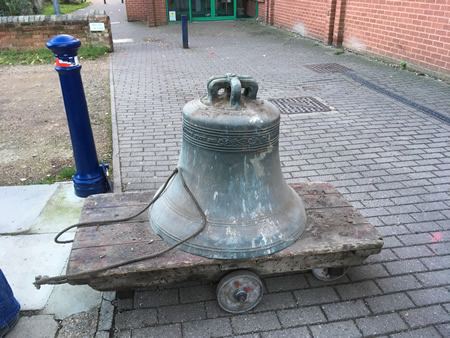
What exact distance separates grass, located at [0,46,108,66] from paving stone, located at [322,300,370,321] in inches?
391

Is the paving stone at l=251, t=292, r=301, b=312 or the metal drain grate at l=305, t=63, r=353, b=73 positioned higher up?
the metal drain grate at l=305, t=63, r=353, b=73

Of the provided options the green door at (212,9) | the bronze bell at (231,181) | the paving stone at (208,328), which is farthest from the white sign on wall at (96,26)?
the paving stone at (208,328)

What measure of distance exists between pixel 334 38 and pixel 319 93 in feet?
15.9

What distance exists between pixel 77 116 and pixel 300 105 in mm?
3983

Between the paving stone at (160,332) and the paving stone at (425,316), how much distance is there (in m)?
1.45

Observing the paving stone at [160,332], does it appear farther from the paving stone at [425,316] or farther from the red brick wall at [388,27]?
the red brick wall at [388,27]

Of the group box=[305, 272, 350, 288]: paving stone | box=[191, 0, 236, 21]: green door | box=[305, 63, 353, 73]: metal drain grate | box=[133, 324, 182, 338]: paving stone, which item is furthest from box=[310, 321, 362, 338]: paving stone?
box=[191, 0, 236, 21]: green door

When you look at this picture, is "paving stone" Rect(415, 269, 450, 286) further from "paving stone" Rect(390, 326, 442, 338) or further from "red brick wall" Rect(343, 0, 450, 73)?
"red brick wall" Rect(343, 0, 450, 73)

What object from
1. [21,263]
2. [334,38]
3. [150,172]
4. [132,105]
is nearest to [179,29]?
[334,38]

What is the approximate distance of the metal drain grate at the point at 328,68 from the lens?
865 centimetres

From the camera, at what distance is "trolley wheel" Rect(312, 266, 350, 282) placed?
2.67m

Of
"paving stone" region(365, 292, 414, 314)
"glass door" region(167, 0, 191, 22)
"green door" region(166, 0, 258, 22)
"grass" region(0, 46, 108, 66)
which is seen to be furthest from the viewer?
"green door" region(166, 0, 258, 22)

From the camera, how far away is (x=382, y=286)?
268 centimetres

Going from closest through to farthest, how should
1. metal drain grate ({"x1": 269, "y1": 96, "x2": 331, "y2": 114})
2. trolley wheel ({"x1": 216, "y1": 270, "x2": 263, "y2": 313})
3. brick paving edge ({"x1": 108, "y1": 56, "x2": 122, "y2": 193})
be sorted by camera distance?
trolley wheel ({"x1": 216, "y1": 270, "x2": 263, "y2": 313}) < brick paving edge ({"x1": 108, "y1": 56, "x2": 122, "y2": 193}) < metal drain grate ({"x1": 269, "y1": 96, "x2": 331, "y2": 114})
